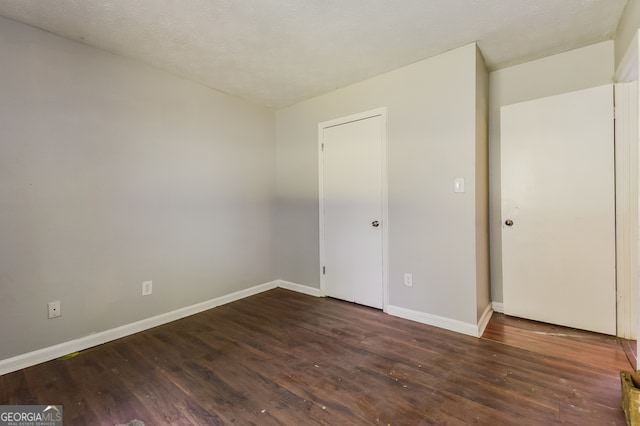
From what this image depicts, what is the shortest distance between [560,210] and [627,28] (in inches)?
51.8

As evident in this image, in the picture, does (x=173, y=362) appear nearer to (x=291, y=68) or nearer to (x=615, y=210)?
(x=291, y=68)

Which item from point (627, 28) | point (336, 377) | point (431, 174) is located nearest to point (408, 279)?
point (431, 174)

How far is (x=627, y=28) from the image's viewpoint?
6.21 ft

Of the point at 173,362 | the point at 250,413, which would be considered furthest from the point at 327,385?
the point at 173,362

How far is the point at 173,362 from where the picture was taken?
199 cm

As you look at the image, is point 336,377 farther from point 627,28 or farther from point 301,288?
point 627,28

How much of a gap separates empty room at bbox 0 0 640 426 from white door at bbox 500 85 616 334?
0.02 m

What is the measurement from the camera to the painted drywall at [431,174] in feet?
7.64

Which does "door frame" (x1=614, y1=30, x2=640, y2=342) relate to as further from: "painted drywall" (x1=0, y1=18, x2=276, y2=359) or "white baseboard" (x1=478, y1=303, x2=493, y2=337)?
"painted drywall" (x1=0, y1=18, x2=276, y2=359)

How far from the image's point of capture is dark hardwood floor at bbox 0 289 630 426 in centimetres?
147

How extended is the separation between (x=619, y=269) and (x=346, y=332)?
219 centimetres

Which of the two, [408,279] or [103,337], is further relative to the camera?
[408,279]

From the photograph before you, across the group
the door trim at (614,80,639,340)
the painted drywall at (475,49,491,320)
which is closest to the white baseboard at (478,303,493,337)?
the painted drywall at (475,49,491,320)

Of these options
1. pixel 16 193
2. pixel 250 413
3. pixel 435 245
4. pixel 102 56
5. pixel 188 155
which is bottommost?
pixel 250 413
